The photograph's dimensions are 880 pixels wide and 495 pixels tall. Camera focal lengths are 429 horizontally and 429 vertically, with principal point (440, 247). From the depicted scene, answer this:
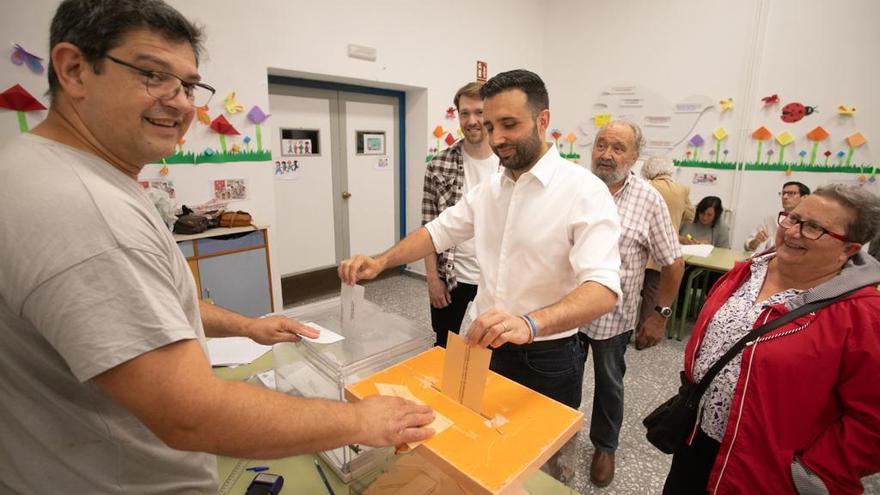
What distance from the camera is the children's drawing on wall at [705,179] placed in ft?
15.1

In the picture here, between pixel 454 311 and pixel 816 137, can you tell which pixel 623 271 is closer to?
pixel 454 311

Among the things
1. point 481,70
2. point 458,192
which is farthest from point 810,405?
point 481,70

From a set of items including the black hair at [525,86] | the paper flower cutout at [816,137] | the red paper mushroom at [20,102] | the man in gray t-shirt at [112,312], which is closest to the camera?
the man in gray t-shirt at [112,312]

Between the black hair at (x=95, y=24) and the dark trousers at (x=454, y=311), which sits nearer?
the black hair at (x=95, y=24)

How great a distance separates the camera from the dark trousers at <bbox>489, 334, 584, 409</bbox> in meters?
1.40

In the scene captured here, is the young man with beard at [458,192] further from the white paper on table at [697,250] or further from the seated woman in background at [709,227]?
the seated woman in background at [709,227]

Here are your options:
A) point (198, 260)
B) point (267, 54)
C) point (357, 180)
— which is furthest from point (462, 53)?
point (198, 260)

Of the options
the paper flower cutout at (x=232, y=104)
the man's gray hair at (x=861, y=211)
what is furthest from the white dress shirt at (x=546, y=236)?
the paper flower cutout at (x=232, y=104)

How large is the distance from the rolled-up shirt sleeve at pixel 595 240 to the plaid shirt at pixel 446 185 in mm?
1023

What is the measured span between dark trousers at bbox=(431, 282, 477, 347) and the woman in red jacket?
112 cm

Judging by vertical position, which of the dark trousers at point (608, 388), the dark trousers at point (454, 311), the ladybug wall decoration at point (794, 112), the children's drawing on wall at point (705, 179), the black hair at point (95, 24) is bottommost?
the dark trousers at point (608, 388)

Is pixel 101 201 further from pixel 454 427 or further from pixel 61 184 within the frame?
pixel 454 427

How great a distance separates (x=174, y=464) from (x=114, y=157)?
524mm

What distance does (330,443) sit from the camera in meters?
0.66
